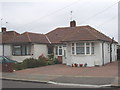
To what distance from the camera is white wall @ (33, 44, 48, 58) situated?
2994cm

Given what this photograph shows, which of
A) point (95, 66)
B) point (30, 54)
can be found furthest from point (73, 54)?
point (30, 54)

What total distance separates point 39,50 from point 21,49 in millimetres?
2602

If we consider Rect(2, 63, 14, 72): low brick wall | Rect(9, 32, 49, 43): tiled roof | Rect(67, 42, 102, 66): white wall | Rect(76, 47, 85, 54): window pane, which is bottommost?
Rect(2, 63, 14, 72): low brick wall

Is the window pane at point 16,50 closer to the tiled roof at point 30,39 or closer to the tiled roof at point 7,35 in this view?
the tiled roof at point 30,39

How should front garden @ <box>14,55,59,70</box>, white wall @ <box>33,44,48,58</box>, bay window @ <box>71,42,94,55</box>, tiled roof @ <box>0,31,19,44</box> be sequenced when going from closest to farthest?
front garden @ <box>14,55,59,70</box>
bay window @ <box>71,42,94,55</box>
white wall @ <box>33,44,48,58</box>
tiled roof @ <box>0,31,19,44</box>

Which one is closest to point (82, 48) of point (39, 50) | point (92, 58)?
point (92, 58)

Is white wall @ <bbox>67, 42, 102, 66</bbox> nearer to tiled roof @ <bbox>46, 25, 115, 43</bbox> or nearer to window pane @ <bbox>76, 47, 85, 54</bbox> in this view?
window pane @ <bbox>76, 47, 85, 54</bbox>

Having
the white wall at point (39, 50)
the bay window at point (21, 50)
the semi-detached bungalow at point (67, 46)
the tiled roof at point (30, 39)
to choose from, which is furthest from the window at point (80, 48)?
the bay window at point (21, 50)

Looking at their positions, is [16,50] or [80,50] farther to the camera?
[16,50]

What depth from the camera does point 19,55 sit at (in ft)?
100

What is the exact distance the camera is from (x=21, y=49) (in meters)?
30.8

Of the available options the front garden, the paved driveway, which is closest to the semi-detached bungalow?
the front garden

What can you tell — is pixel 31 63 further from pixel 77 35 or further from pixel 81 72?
pixel 81 72

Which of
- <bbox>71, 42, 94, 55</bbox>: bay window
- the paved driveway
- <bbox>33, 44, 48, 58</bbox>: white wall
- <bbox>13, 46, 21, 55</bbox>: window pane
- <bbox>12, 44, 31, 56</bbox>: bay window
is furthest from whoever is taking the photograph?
<bbox>13, 46, 21, 55</bbox>: window pane
